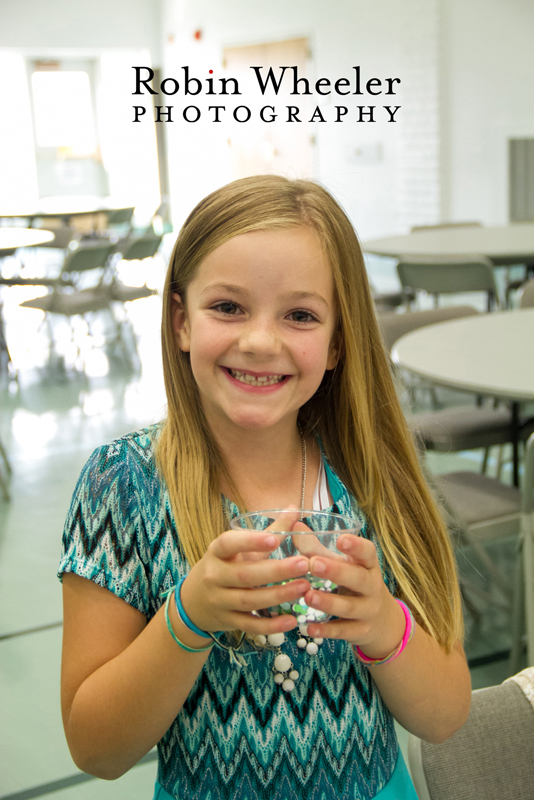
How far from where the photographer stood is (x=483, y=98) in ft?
25.5

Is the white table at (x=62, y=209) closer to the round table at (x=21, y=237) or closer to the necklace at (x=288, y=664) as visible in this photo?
the round table at (x=21, y=237)

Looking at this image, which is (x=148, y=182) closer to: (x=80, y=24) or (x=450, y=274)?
(x=80, y=24)

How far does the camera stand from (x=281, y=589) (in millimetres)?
661

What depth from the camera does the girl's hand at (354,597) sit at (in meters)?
0.68

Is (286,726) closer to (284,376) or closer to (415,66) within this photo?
(284,376)

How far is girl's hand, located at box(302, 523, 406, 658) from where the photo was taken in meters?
0.68

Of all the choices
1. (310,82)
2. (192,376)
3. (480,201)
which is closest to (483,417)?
(192,376)

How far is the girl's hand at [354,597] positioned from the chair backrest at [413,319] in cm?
207

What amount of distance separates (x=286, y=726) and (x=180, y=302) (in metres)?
0.53

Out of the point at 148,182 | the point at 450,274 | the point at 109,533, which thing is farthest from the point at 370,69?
the point at 109,533

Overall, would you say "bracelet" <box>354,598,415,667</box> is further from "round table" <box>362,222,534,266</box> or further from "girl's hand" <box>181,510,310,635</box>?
"round table" <box>362,222,534,266</box>

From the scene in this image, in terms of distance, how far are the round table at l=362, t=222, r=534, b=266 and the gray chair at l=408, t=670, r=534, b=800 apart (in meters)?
3.35

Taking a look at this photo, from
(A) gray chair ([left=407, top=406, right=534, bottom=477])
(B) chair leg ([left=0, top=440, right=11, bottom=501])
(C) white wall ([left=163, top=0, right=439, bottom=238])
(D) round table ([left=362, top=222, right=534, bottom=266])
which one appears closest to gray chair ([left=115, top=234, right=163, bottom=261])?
(C) white wall ([left=163, top=0, right=439, bottom=238])

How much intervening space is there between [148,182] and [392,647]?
1371cm
